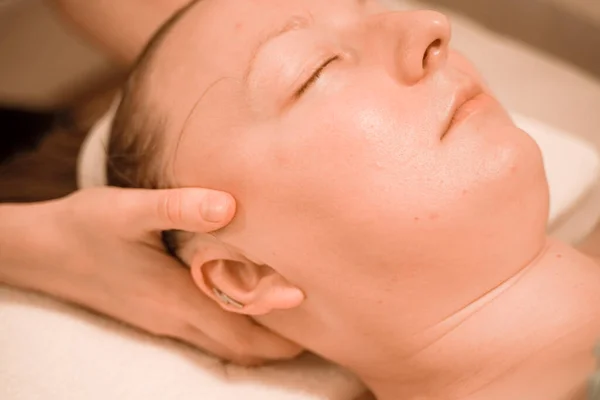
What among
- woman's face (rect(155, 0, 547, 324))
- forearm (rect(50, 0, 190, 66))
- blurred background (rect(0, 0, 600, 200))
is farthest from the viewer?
blurred background (rect(0, 0, 600, 200))

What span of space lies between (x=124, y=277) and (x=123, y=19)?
1.85 ft

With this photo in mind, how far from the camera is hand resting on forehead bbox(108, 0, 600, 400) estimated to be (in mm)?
754

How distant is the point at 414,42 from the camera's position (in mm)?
781

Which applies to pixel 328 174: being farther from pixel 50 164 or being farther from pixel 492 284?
pixel 50 164

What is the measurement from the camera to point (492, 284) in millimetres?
801

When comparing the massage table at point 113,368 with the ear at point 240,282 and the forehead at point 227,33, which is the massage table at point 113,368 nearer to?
the ear at point 240,282

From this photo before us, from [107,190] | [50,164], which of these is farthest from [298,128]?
[50,164]

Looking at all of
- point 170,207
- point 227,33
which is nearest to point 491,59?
point 227,33

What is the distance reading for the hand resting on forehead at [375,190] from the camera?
0.75 metres

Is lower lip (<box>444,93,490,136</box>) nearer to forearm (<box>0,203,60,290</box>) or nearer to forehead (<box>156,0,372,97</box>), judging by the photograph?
forehead (<box>156,0,372,97</box>)

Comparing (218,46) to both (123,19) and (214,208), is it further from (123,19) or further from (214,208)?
(123,19)

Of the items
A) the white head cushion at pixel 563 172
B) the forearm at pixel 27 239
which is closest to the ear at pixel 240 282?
the forearm at pixel 27 239

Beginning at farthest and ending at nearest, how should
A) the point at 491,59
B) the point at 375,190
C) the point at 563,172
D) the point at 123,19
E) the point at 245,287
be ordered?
the point at 491,59 → the point at 123,19 → the point at 563,172 → the point at 245,287 → the point at 375,190

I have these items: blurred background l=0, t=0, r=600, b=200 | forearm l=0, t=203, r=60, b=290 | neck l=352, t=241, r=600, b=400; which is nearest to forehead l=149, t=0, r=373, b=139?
Answer: forearm l=0, t=203, r=60, b=290
